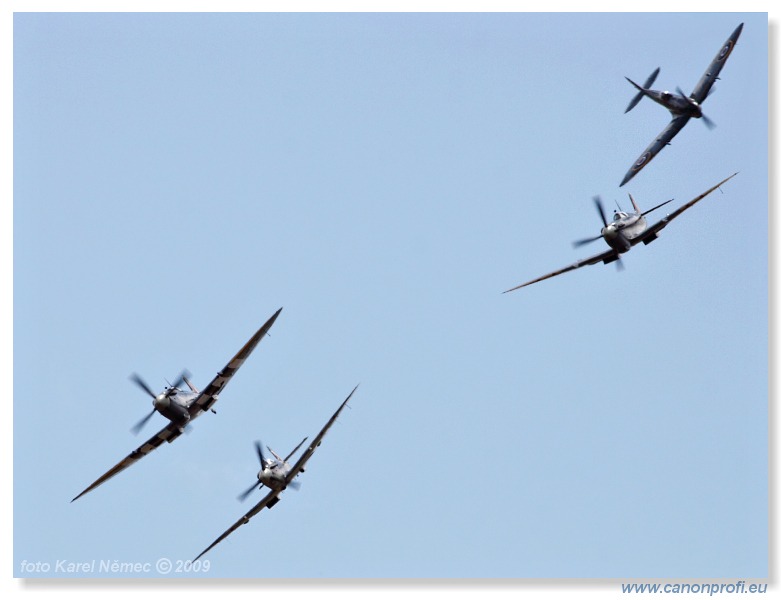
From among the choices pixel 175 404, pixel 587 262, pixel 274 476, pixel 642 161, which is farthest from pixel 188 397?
pixel 642 161

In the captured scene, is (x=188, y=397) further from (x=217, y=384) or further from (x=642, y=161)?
(x=642, y=161)

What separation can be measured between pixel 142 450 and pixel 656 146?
32.5m

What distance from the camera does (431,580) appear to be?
53.7m

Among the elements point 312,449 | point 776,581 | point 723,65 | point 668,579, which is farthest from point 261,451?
point 723,65

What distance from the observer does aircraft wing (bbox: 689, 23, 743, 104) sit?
71.9 m

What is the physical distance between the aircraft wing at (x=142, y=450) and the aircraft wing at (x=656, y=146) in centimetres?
2869

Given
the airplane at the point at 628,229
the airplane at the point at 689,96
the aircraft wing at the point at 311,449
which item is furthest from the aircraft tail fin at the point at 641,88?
the aircraft wing at the point at 311,449

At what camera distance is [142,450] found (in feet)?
221

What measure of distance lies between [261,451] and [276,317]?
826 cm

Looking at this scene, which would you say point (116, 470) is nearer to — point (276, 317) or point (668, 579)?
point (276, 317)

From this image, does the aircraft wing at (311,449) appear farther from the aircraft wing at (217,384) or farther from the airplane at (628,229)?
the airplane at (628,229)

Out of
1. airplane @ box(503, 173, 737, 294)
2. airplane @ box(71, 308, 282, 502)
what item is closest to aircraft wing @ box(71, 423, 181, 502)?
airplane @ box(71, 308, 282, 502)

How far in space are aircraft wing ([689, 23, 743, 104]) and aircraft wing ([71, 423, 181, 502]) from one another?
32.1 m

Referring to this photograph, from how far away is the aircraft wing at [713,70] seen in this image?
7188 centimetres
